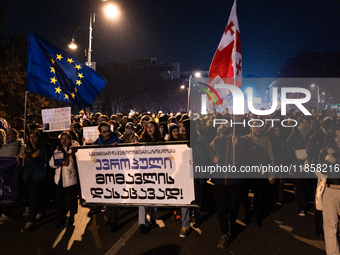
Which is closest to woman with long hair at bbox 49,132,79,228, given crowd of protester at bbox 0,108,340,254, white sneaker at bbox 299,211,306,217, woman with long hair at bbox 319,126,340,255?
crowd of protester at bbox 0,108,340,254

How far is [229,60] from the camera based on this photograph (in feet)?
19.2

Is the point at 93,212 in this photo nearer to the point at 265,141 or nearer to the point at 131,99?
the point at 265,141

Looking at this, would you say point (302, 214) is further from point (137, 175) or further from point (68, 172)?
point (68, 172)

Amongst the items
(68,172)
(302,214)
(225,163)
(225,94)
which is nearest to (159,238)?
(225,163)

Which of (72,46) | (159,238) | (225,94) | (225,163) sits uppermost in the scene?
(72,46)

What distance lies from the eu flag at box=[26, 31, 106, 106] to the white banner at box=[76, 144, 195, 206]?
1.43 m

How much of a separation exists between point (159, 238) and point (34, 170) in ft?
9.09

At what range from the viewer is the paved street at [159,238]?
4352mm

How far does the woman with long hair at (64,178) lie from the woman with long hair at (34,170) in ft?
0.88

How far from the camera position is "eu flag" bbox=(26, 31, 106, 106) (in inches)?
200

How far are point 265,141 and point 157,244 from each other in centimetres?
283

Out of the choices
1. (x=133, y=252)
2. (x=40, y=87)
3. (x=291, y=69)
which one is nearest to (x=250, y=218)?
(x=133, y=252)

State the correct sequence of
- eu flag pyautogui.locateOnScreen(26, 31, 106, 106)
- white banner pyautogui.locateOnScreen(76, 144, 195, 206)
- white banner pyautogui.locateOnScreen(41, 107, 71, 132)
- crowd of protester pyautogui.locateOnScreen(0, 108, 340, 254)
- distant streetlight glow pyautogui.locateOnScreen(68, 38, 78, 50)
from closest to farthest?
crowd of protester pyautogui.locateOnScreen(0, 108, 340, 254)
white banner pyautogui.locateOnScreen(76, 144, 195, 206)
eu flag pyautogui.locateOnScreen(26, 31, 106, 106)
white banner pyautogui.locateOnScreen(41, 107, 71, 132)
distant streetlight glow pyautogui.locateOnScreen(68, 38, 78, 50)

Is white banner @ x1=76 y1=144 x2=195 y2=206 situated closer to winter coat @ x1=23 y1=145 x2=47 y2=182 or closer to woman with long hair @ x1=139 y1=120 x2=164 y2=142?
woman with long hair @ x1=139 y1=120 x2=164 y2=142
